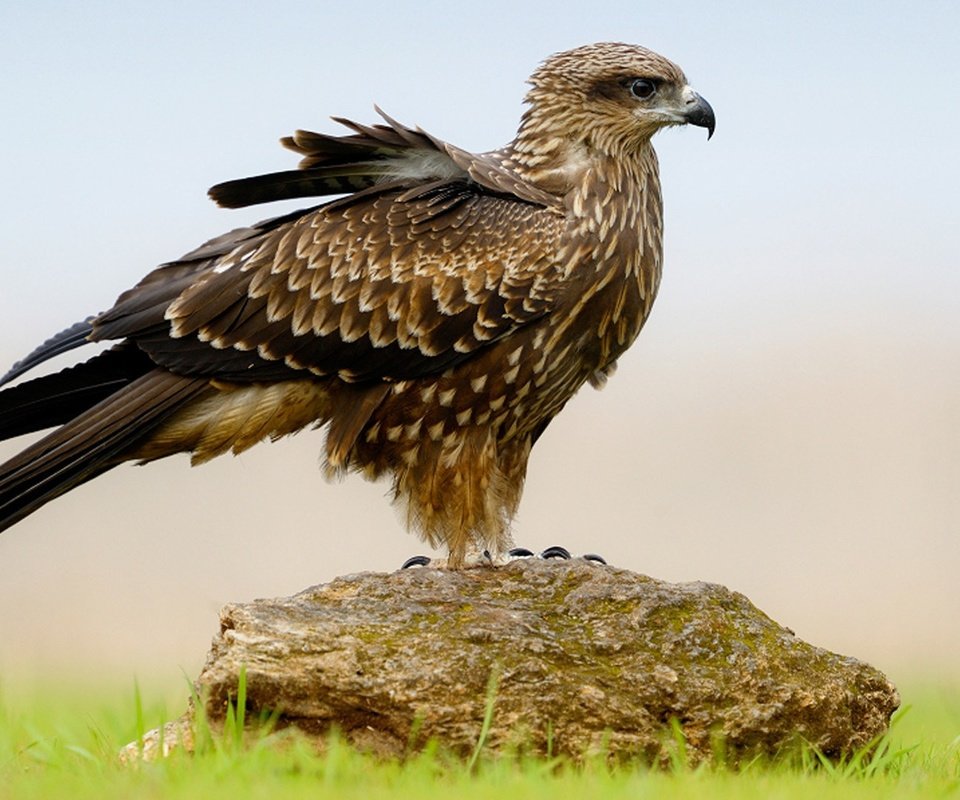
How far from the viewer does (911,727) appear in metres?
8.12

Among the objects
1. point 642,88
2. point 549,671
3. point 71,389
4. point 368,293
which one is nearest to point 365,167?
point 368,293

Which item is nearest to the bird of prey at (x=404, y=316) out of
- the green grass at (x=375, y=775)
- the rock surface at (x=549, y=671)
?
the rock surface at (x=549, y=671)

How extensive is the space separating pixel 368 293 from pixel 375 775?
255 centimetres

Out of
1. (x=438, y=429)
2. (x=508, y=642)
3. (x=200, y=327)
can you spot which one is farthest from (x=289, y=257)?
(x=508, y=642)

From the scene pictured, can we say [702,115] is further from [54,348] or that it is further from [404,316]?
[54,348]

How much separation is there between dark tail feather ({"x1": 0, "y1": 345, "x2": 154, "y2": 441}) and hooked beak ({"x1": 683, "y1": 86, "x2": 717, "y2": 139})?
3053 mm

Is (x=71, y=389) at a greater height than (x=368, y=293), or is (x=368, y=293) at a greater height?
(x=368, y=293)

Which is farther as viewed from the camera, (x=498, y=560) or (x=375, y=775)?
(x=498, y=560)

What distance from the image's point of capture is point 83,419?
7.09 meters

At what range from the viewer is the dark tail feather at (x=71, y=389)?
24.0 ft

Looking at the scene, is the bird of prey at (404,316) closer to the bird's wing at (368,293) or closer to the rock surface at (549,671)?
the bird's wing at (368,293)

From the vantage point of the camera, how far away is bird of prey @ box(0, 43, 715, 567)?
698 centimetres

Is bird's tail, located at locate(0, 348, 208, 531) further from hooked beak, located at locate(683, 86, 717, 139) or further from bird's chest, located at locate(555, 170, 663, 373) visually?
hooked beak, located at locate(683, 86, 717, 139)

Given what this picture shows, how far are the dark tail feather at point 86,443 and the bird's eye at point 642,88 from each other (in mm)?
2665
